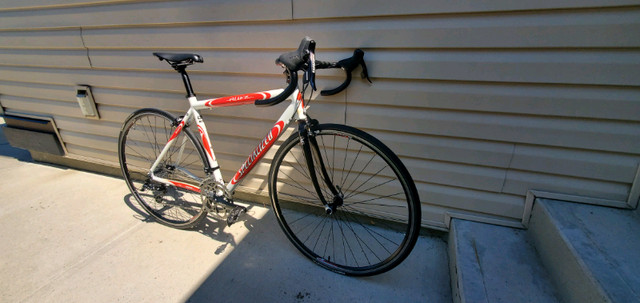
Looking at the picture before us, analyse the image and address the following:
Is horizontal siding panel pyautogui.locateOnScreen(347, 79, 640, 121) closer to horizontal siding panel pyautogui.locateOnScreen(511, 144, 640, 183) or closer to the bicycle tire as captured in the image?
horizontal siding panel pyautogui.locateOnScreen(511, 144, 640, 183)

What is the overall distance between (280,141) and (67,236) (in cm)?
159

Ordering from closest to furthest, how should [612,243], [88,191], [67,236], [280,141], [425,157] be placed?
1. [612,243]
2. [425,157]
3. [67,236]
4. [280,141]
5. [88,191]

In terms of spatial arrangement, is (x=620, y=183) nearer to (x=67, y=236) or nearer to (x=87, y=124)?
(x=67, y=236)

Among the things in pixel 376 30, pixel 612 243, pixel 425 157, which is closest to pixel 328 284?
pixel 425 157

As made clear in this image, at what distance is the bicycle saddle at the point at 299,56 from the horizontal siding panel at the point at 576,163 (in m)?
1.21

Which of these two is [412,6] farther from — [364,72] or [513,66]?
[513,66]

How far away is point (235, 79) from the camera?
1.85 meters

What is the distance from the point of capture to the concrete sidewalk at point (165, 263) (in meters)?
1.42

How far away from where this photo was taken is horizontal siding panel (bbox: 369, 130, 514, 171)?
1.48m

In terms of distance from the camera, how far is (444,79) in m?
1.44

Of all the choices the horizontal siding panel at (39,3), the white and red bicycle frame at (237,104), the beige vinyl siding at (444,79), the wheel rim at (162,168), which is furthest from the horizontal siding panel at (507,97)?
the horizontal siding panel at (39,3)

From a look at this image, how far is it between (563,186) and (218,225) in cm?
212

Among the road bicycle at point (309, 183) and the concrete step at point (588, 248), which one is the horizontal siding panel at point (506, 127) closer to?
the road bicycle at point (309, 183)

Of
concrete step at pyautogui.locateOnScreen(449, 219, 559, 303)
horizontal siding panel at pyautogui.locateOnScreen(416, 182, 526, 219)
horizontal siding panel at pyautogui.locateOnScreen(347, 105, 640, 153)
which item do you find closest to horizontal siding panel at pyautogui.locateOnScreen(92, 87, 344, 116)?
horizontal siding panel at pyautogui.locateOnScreen(347, 105, 640, 153)
